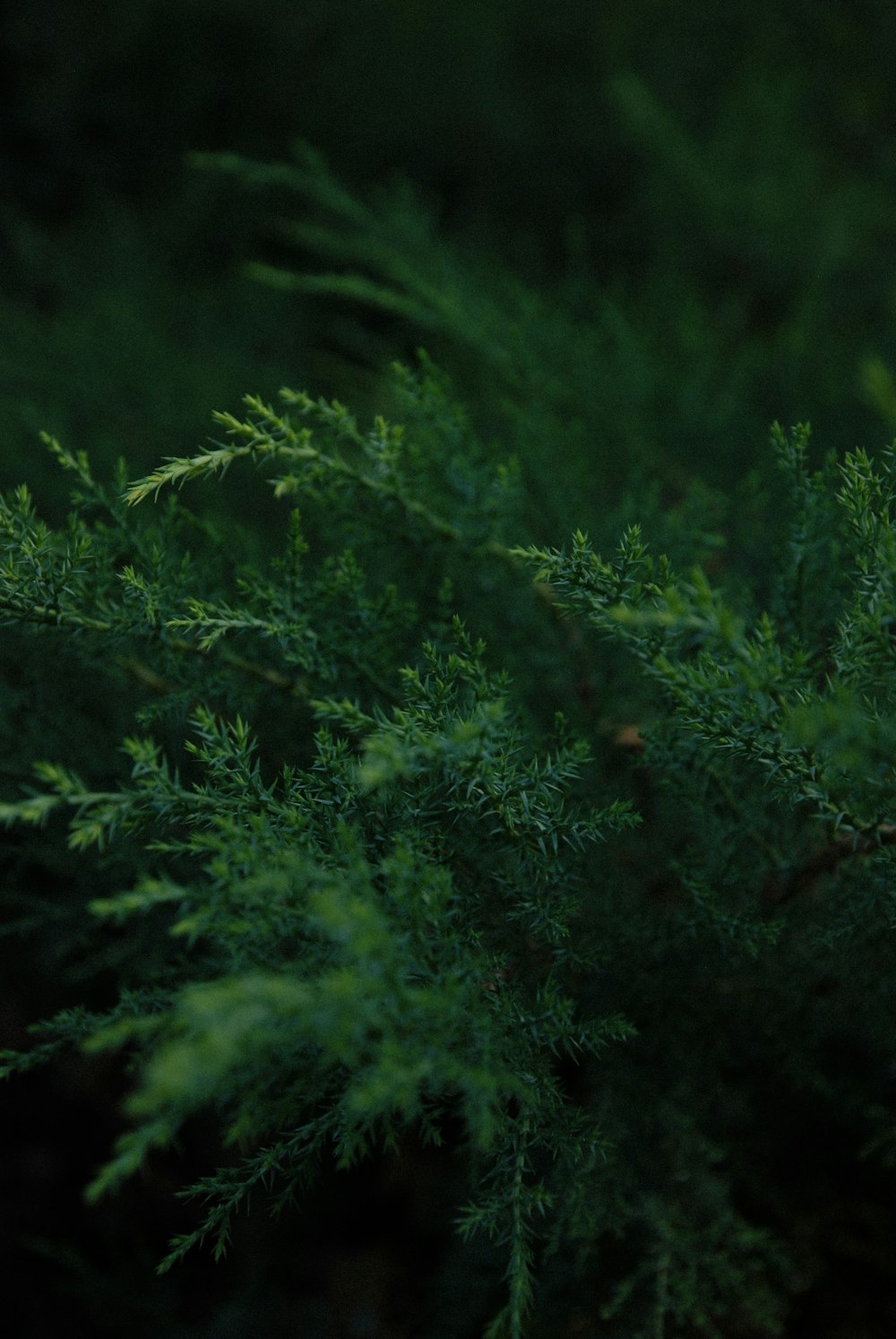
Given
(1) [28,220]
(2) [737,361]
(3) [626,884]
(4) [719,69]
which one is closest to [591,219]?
(4) [719,69]

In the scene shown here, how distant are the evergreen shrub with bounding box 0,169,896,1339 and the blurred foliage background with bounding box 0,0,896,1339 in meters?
0.18

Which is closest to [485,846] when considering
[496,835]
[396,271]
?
[496,835]

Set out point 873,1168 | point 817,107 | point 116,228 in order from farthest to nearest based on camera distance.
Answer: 1. point 817,107
2. point 116,228
3. point 873,1168

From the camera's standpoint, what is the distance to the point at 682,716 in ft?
2.76

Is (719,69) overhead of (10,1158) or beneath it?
overhead

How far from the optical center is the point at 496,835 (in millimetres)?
893

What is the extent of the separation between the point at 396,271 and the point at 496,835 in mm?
896

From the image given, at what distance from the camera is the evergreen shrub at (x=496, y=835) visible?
72 centimetres

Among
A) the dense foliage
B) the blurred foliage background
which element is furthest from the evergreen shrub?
the blurred foliage background

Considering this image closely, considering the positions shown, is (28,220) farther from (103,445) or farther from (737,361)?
(737,361)

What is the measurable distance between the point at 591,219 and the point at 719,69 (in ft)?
1.64

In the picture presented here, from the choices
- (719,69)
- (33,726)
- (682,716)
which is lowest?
(33,726)

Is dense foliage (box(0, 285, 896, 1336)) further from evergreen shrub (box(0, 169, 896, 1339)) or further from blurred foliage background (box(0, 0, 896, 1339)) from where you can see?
blurred foliage background (box(0, 0, 896, 1339))

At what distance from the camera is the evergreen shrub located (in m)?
0.72
